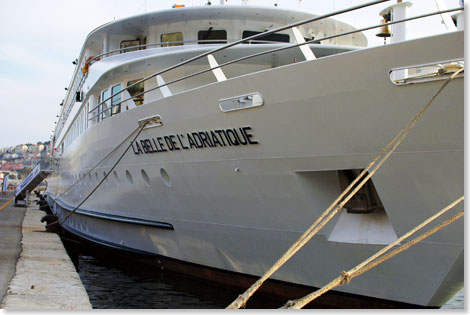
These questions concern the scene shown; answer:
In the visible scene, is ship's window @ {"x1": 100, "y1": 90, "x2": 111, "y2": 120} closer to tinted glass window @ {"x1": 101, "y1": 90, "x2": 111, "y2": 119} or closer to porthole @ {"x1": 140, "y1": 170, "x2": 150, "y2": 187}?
tinted glass window @ {"x1": 101, "y1": 90, "x2": 111, "y2": 119}

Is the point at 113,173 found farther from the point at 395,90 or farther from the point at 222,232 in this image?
the point at 395,90

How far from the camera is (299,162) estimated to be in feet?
22.9

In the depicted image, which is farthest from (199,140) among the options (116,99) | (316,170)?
(116,99)

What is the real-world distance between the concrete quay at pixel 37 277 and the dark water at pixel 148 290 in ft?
2.70

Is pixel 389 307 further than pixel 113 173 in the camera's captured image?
No

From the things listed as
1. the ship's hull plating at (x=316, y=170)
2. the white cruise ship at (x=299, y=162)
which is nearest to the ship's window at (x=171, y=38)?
the white cruise ship at (x=299, y=162)

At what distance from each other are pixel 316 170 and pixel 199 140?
2158 millimetres

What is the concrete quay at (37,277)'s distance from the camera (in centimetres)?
632

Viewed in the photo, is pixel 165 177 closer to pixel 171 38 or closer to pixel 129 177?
pixel 129 177

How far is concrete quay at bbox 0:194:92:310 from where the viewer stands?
6.32 meters

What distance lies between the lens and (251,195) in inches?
304

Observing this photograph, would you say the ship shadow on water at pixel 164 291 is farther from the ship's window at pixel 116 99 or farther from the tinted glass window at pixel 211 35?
the tinted glass window at pixel 211 35

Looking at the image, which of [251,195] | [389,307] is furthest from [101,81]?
[389,307]

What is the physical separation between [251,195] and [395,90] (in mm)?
2700
